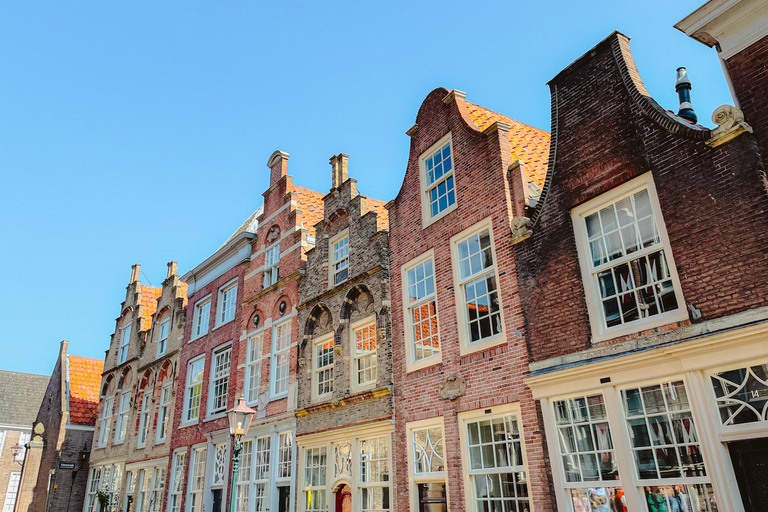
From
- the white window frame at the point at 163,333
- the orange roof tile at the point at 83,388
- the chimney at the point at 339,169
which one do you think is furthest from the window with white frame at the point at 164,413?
the chimney at the point at 339,169

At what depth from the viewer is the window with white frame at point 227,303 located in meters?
22.8

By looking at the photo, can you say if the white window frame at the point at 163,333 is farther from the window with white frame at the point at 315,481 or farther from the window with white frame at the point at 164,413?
the window with white frame at the point at 315,481

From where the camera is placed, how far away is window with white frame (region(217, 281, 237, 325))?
22.8m

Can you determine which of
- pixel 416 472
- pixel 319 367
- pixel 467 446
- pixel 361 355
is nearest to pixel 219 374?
pixel 319 367

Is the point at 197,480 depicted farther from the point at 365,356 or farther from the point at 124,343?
the point at 124,343

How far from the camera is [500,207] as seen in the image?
12.2m

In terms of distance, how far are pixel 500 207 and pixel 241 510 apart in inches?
509

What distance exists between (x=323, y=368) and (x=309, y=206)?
722 centimetres

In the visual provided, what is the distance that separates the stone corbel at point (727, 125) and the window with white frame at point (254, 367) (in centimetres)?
1530

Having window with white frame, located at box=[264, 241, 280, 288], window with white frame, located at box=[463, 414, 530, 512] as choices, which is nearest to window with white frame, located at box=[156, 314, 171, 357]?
window with white frame, located at box=[264, 241, 280, 288]

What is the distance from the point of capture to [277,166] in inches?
910

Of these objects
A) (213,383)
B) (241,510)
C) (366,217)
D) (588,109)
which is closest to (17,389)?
(213,383)

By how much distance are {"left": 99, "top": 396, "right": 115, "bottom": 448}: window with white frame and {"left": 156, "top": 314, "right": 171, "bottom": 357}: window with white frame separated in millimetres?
5187

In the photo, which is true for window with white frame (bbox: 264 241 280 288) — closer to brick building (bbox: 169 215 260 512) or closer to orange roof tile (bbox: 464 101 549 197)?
brick building (bbox: 169 215 260 512)
